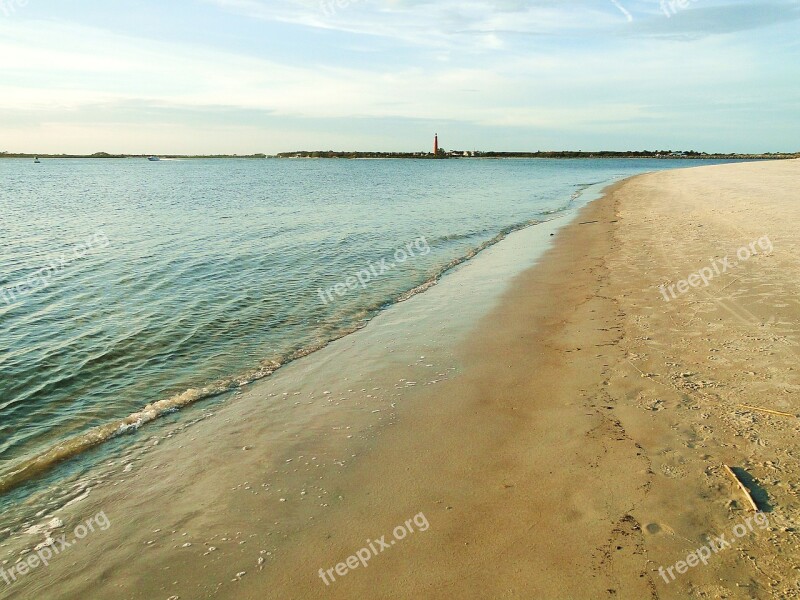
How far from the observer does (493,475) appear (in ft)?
19.2

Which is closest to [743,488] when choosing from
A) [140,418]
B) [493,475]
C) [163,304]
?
[493,475]

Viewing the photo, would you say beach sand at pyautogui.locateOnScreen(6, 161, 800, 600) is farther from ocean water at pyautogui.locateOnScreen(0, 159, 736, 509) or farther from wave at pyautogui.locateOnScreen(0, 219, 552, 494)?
ocean water at pyautogui.locateOnScreen(0, 159, 736, 509)

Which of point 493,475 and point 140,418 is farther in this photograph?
point 140,418

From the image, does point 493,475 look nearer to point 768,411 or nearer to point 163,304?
point 768,411

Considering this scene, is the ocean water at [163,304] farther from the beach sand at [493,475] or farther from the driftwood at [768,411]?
the driftwood at [768,411]

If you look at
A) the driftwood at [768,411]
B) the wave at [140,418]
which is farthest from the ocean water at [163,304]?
the driftwood at [768,411]

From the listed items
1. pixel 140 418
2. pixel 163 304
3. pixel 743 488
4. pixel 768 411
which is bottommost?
pixel 140 418

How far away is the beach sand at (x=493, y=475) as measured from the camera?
4.41 meters

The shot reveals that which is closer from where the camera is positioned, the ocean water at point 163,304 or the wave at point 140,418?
the wave at point 140,418

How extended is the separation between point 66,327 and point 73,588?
932cm

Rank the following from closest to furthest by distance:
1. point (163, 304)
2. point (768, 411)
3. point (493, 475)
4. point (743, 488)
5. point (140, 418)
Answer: point (743, 488) < point (493, 475) < point (768, 411) < point (140, 418) < point (163, 304)

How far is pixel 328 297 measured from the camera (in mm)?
14945

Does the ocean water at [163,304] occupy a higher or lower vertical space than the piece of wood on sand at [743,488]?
lower

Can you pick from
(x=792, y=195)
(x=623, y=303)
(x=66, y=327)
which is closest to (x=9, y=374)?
(x=66, y=327)
